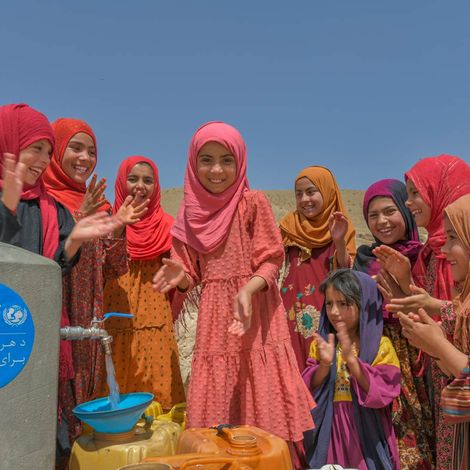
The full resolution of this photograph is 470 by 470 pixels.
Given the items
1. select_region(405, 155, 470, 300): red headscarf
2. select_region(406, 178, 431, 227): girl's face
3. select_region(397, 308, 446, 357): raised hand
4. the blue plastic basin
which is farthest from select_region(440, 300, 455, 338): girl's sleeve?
the blue plastic basin

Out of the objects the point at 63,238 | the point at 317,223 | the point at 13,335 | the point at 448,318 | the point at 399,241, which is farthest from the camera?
the point at 317,223

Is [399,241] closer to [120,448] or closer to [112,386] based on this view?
[112,386]

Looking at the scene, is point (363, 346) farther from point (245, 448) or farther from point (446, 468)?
point (245, 448)

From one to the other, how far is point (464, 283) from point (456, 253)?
0.45 ft

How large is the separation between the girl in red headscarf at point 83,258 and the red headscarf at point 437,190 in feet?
5.34

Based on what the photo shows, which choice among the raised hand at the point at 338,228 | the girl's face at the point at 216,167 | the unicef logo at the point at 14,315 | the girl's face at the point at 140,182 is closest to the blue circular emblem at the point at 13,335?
the unicef logo at the point at 14,315

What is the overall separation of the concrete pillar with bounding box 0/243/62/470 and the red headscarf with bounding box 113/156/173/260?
1742 millimetres

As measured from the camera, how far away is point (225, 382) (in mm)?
2590

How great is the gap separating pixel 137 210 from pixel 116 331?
3.37 ft

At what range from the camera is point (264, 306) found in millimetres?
2717

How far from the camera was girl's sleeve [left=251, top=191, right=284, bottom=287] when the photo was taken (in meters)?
2.66

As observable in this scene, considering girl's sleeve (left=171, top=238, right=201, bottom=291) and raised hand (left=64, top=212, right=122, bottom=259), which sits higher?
raised hand (left=64, top=212, right=122, bottom=259)

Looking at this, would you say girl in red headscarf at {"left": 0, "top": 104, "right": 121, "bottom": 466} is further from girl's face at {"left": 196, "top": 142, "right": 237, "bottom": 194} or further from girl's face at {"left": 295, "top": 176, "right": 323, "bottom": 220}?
girl's face at {"left": 295, "top": 176, "right": 323, "bottom": 220}

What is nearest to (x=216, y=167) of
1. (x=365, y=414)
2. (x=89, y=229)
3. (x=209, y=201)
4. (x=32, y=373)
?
(x=209, y=201)
